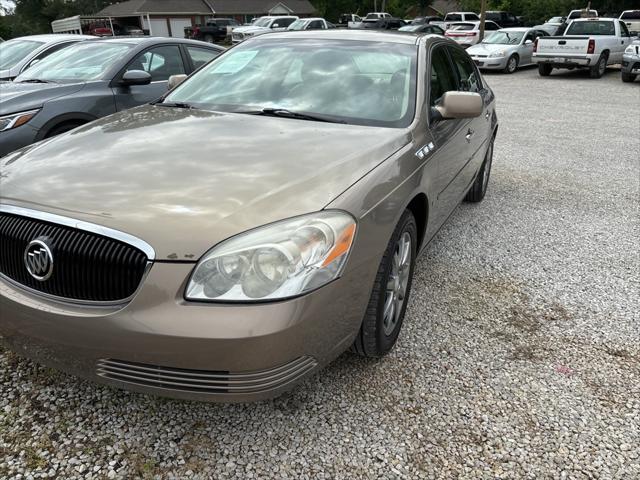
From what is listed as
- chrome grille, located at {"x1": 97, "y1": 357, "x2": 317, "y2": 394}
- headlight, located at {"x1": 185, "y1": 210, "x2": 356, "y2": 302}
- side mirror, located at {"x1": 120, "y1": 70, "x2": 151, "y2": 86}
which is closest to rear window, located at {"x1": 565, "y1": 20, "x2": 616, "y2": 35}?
side mirror, located at {"x1": 120, "y1": 70, "x2": 151, "y2": 86}

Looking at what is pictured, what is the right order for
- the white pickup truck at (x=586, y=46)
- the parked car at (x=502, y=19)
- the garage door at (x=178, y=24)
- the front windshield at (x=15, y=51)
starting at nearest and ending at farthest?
1. the front windshield at (x=15, y=51)
2. the white pickup truck at (x=586, y=46)
3. the parked car at (x=502, y=19)
4. the garage door at (x=178, y=24)

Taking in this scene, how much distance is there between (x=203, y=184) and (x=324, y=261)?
1.98ft

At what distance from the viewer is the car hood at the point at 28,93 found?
4.73m

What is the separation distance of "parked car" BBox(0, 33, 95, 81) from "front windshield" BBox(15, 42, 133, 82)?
1.59m

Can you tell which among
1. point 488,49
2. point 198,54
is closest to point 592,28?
point 488,49

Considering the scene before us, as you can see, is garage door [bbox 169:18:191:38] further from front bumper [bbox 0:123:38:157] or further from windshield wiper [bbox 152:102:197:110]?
windshield wiper [bbox 152:102:197:110]

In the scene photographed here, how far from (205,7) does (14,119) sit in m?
58.0

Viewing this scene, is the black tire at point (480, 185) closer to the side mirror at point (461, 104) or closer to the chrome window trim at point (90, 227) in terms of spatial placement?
the side mirror at point (461, 104)

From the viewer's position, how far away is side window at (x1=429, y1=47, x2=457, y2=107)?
3.30 m

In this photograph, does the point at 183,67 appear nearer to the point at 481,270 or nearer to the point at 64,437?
the point at 481,270

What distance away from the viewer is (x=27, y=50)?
7.97 metres

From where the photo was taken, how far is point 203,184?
2.12m

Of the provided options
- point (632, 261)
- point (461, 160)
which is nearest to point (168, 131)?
point (461, 160)

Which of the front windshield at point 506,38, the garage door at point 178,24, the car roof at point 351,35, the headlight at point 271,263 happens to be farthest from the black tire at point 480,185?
the garage door at point 178,24
